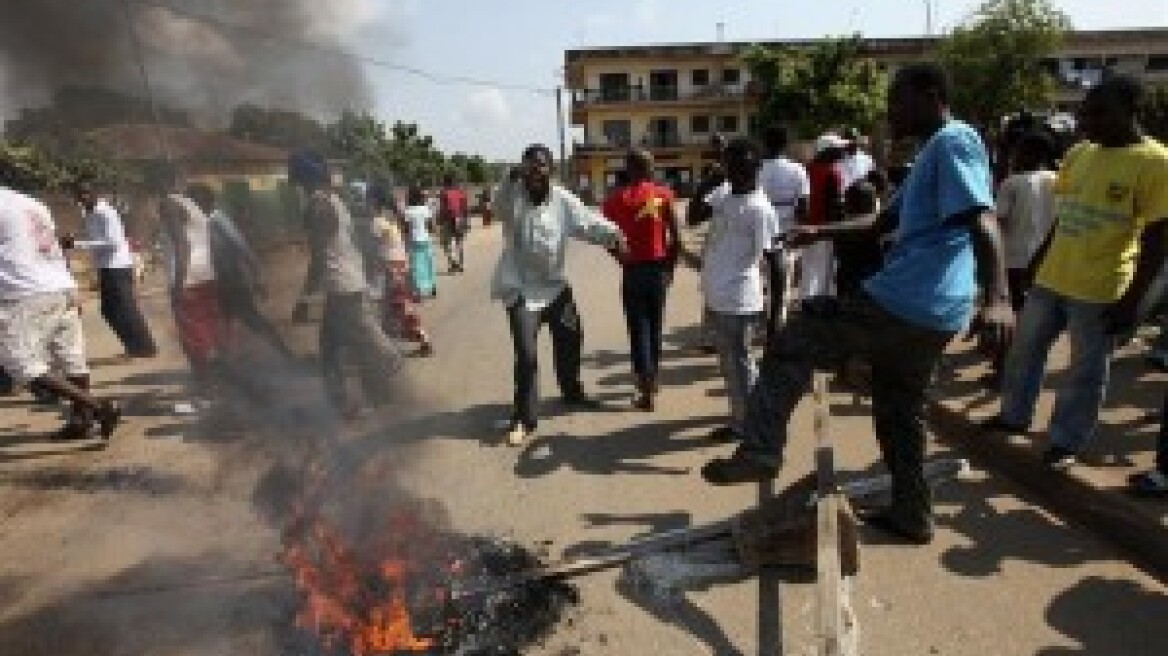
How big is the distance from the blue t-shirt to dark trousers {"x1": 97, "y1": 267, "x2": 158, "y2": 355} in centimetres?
819

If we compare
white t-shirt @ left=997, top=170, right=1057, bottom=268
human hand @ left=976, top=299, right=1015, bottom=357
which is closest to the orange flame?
human hand @ left=976, top=299, right=1015, bottom=357

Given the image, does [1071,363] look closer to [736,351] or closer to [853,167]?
[736,351]

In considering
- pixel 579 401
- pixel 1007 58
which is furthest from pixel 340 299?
pixel 1007 58

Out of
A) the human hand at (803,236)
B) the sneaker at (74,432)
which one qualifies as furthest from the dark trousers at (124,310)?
the human hand at (803,236)

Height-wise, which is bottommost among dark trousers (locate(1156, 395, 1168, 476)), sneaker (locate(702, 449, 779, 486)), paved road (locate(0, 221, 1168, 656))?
paved road (locate(0, 221, 1168, 656))

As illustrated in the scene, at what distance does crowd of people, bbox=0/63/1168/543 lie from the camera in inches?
156

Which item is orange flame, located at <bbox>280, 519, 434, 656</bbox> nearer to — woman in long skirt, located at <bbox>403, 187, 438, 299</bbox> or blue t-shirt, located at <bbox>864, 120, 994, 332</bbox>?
blue t-shirt, located at <bbox>864, 120, 994, 332</bbox>

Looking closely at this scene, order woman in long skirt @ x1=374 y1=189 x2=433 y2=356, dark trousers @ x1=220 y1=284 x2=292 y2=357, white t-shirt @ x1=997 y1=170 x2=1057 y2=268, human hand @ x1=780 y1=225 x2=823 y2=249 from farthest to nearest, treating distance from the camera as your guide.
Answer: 1. woman in long skirt @ x1=374 y1=189 x2=433 y2=356
2. dark trousers @ x1=220 y1=284 x2=292 y2=357
3. white t-shirt @ x1=997 y1=170 x2=1057 y2=268
4. human hand @ x1=780 y1=225 x2=823 y2=249

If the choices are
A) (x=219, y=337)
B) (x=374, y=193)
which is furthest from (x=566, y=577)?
(x=374, y=193)

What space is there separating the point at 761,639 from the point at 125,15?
12.8ft

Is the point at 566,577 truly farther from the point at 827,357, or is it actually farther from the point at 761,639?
the point at 827,357

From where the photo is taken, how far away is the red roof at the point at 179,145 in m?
5.61

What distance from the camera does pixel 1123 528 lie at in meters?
4.37

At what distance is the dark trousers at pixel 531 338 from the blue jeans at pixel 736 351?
3.98 ft
